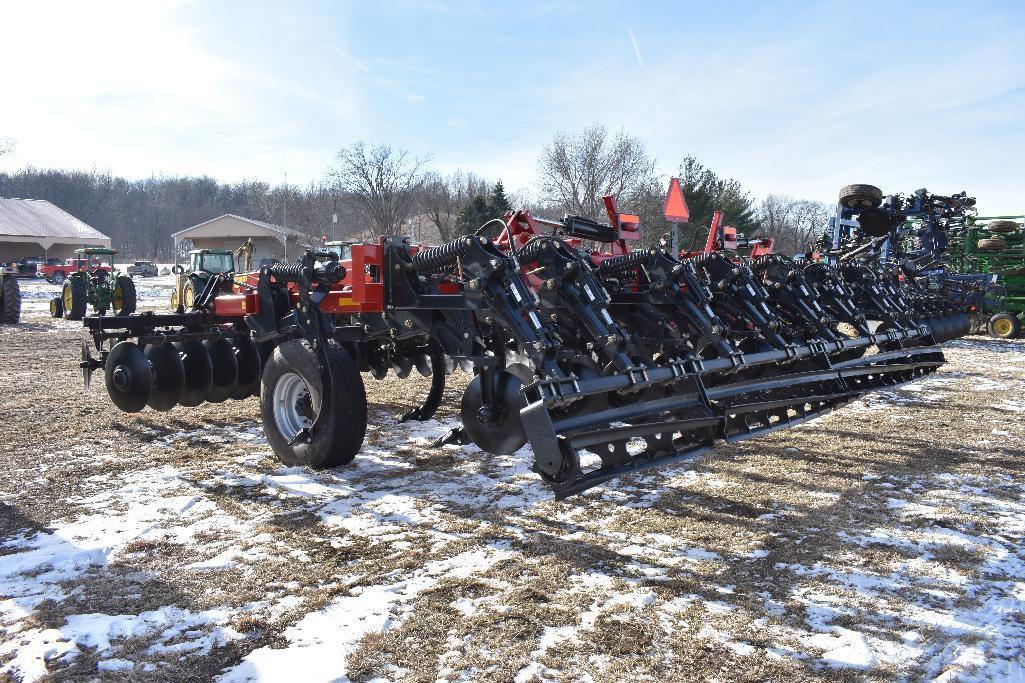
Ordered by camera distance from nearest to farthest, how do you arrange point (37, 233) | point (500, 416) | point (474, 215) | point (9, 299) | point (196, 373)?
1. point (500, 416)
2. point (196, 373)
3. point (9, 299)
4. point (474, 215)
5. point (37, 233)

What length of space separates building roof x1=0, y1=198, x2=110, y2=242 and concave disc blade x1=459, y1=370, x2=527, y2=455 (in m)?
60.3

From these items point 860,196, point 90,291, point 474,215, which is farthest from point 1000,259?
point 90,291

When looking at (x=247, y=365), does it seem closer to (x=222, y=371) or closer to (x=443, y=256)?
(x=222, y=371)

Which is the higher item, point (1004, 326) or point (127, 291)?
point (127, 291)

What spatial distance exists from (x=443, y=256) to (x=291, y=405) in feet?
5.91

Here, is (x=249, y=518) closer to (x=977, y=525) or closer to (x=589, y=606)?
(x=589, y=606)

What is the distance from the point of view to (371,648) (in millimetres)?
2936

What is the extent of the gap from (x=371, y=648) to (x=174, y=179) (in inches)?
4319

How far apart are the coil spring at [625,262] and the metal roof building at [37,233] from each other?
5981 cm

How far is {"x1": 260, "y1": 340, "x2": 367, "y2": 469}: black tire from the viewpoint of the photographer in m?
5.09

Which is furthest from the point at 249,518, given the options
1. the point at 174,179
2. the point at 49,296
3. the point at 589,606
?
the point at 174,179

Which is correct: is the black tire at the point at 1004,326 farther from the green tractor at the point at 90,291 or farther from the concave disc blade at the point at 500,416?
the green tractor at the point at 90,291

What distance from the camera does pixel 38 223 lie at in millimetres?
56750

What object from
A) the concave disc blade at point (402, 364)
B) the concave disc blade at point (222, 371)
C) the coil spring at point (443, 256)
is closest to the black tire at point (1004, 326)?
the concave disc blade at point (402, 364)
